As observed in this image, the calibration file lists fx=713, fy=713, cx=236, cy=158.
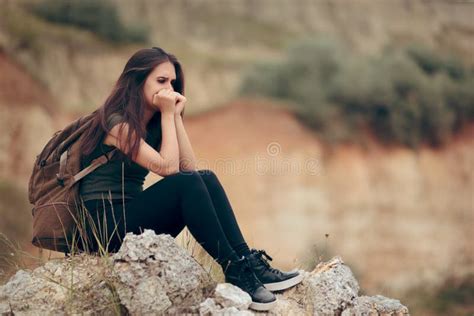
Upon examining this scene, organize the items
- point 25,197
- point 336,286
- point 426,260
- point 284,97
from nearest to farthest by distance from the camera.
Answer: point 336,286 < point 25,197 < point 426,260 < point 284,97

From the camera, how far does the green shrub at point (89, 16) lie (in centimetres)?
1698

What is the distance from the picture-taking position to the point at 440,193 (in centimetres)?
1557

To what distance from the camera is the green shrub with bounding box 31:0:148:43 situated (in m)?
17.0

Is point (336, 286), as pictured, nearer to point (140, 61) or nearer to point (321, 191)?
point (140, 61)

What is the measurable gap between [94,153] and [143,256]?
76cm

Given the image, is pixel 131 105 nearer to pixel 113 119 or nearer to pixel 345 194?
pixel 113 119

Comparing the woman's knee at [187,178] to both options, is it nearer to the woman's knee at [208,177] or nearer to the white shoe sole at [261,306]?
the woman's knee at [208,177]

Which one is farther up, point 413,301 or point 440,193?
point 440,193

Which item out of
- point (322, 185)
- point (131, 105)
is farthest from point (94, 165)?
point (322, 185)

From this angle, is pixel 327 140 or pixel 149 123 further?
pixel 327 140

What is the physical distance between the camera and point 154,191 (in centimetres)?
371

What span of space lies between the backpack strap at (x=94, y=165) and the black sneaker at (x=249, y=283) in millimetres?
888

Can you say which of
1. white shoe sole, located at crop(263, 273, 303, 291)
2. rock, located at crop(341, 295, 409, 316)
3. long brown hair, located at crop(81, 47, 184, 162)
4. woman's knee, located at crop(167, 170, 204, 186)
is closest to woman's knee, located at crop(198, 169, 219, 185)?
woman's knee, located at crop(167, 170, 204, 186)

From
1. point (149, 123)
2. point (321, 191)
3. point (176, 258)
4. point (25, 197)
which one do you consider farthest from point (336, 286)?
point (321, 191)
